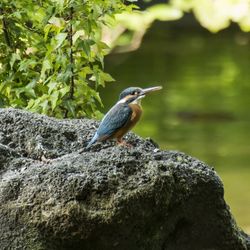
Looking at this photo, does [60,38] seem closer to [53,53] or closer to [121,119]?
[53,53]

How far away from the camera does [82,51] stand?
4695mm

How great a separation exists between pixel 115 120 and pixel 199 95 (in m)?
13.6

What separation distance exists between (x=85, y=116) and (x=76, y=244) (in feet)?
6.04

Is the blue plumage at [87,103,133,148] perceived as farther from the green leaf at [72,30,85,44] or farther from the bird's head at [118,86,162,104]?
the green leaf at [72,30,85,44]

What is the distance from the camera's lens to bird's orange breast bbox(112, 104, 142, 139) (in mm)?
3611

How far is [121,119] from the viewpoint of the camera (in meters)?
3.62

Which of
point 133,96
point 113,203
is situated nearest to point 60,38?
point 133,96

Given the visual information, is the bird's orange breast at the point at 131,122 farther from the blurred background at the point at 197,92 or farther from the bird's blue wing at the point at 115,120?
the blurred background at the point at 197,92

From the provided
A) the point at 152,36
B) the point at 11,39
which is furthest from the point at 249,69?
the point at 11,39

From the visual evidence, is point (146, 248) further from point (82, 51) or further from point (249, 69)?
point (249, 69)

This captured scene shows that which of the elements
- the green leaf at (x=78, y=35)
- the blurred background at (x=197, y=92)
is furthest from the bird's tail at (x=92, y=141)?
the blurred background at (x=197, y=92)

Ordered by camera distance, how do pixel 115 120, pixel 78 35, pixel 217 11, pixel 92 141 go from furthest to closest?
pixel 78 35, pixel 115 120, pixel 92 141, pixel 217 11

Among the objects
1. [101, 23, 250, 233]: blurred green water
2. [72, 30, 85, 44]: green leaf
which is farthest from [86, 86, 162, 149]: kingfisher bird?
[101, 23, 250, 233]: blurred green water

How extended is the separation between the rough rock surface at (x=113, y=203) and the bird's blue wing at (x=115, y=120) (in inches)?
9.4
